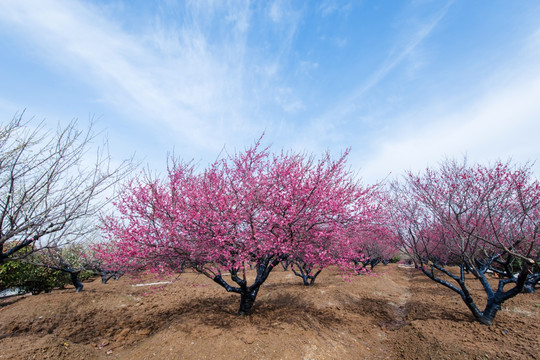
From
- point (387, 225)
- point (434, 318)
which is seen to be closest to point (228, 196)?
point (387, 225)

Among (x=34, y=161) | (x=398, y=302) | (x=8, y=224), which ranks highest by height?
(x=34, y=161)

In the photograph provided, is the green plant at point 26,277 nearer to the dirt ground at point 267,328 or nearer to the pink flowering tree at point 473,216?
the dirt ground at point 267,328

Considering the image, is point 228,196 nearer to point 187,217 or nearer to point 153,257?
point 187,217

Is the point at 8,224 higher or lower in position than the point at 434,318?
higher

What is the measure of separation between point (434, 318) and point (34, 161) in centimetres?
1182

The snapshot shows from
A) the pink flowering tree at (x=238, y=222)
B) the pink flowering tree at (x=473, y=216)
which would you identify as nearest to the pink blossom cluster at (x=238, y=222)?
the pink flowering tree at (x=238, y=222)

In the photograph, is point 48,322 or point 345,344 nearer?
point 345,344

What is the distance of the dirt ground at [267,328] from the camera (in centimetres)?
507

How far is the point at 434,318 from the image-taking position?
24.3 feet

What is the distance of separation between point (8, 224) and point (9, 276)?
9.94m

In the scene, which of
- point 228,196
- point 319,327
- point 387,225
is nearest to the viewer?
Answer: point 228,196

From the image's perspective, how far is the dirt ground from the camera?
5066mm

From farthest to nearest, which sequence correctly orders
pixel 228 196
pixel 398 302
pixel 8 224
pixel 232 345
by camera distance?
1. pixel 398 302
2. pixel 228 196
3. pixel 232 345
4. pixel 8 224

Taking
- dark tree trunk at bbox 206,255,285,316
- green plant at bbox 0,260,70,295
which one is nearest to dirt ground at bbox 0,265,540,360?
dark tree trunk at bbox 206,255,285,316
